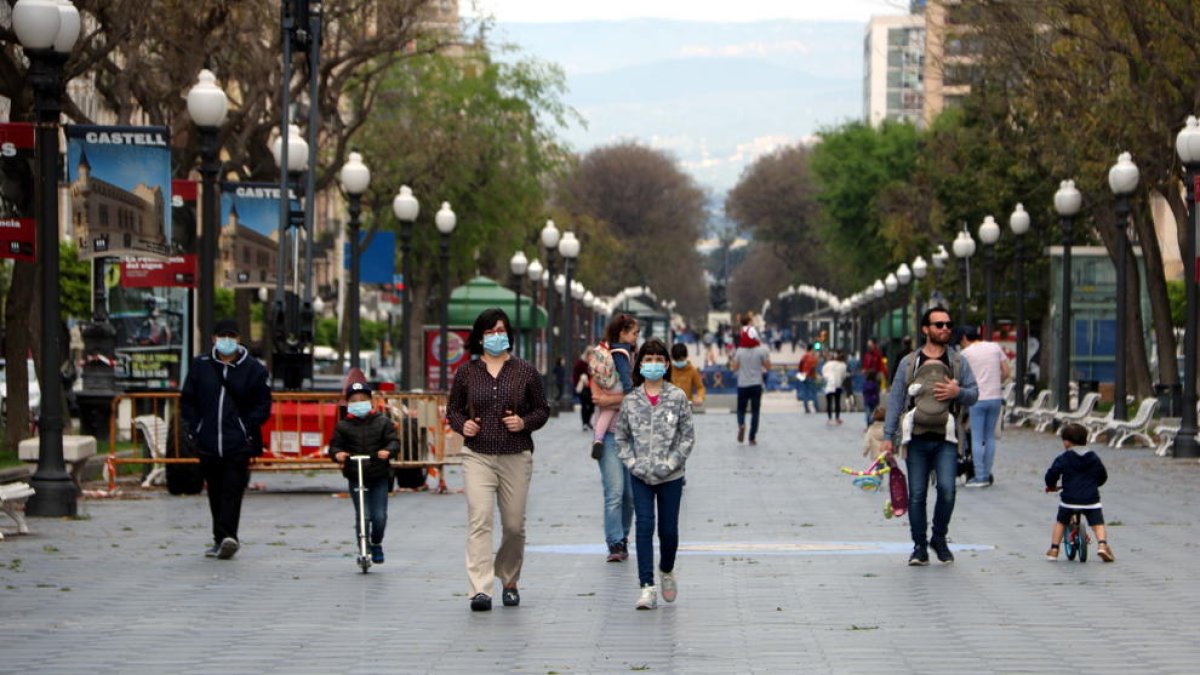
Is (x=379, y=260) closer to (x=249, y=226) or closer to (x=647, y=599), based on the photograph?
(x=249, y=226)

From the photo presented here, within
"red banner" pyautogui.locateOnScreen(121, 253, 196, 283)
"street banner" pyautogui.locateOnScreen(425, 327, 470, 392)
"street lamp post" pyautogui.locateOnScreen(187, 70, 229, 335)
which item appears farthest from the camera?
"street banner" pyautogui.locateOnScreen(425, 327, 470, 392)

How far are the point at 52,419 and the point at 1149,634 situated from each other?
10387 millimetres

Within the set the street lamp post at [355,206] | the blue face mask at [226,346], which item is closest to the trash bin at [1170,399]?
the street lamp post at [355,206]

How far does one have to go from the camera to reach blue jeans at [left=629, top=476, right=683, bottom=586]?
43.5 ft

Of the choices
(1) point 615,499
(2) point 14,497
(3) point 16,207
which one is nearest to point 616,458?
(1) point 615,499

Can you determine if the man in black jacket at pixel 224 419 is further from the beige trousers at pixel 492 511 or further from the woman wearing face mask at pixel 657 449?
the woman wearing face mask at pixel 657 449

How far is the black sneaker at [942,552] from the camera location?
51.4 feet

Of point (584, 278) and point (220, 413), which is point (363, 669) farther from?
point (584, 278)

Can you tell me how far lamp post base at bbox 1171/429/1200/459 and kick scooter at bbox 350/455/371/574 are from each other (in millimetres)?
16565

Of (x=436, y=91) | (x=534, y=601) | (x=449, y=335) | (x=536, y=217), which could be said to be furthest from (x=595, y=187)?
(x=534, y=601)

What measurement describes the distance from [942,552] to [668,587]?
122 inches

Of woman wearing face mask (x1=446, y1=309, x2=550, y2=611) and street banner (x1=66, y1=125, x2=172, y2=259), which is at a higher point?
street banner (x1=66, y1=125, x2=172, y2=259)

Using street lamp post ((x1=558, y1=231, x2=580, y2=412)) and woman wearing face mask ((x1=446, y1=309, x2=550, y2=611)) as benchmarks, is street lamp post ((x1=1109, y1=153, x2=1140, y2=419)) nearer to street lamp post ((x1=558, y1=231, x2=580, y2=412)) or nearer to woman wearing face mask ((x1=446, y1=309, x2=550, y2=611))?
woman wearing face mask ((x1=446, y1=309, x2=550, y2=611))

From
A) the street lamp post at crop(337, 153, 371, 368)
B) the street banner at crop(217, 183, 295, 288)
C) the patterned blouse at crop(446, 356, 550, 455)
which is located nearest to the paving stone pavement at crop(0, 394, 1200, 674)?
the patterned blouse at crop(446, 356, 550, 455)
